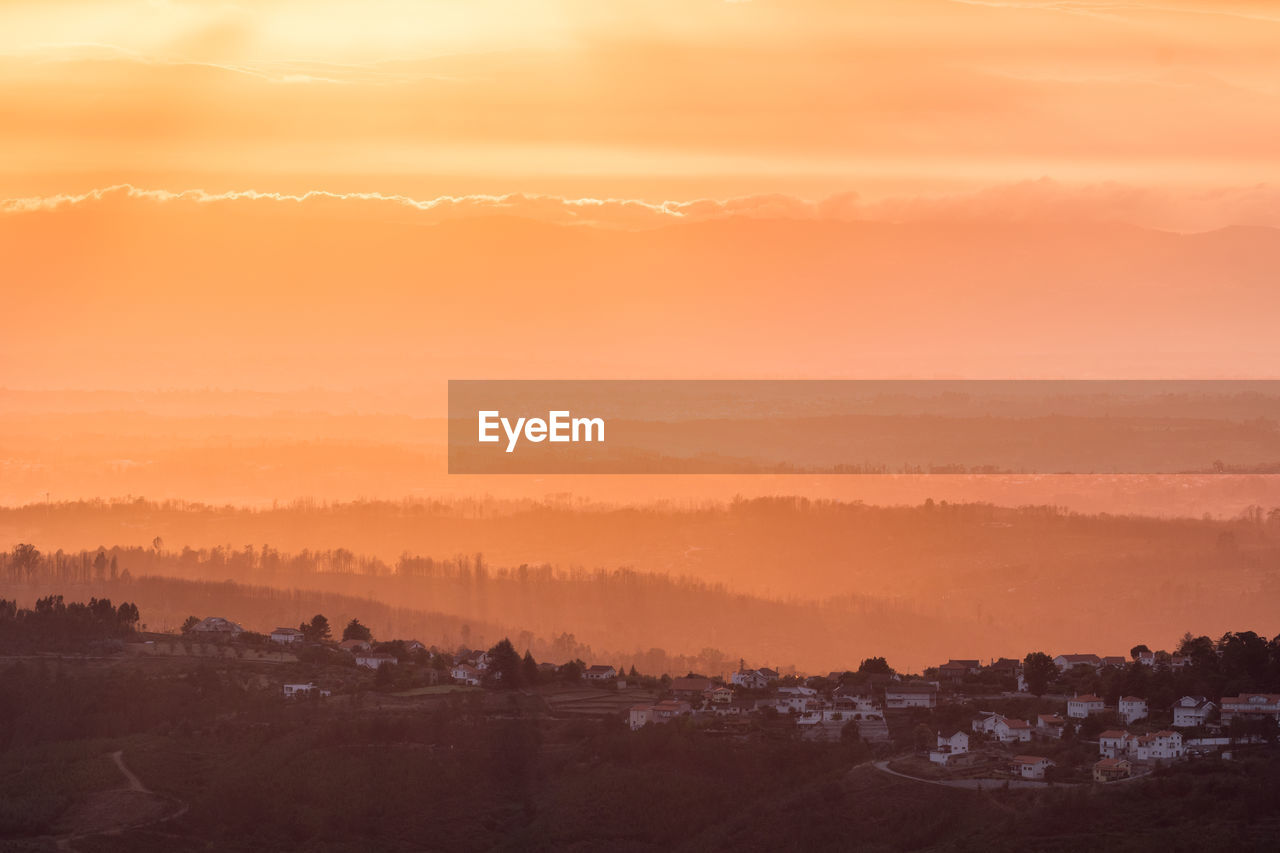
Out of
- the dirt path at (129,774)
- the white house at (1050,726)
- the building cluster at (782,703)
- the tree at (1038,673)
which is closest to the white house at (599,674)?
the building cluster at (782,703)

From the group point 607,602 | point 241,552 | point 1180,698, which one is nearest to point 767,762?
point 1180,698

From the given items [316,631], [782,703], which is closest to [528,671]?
[782,703]

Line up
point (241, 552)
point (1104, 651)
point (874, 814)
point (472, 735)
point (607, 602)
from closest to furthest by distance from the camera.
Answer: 1. point (874, 814)
2. point (472, 735)
3. point (1104, 651)
4. point (607, 602)
5. point (241, 552)

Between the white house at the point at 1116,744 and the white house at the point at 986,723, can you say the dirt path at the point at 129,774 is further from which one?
the white house at the point at 1116,744

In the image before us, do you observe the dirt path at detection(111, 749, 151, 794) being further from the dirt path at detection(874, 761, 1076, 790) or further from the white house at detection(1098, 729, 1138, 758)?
the white house at detection(1098, 729, 1138, 758)

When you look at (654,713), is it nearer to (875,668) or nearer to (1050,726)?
(875,668)

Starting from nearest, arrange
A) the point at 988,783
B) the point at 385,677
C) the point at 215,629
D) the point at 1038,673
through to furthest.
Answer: the point at 988,783, the point at 1038,673, the point at 385,677, the point at 215,629

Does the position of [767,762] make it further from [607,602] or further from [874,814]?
[607,602]
